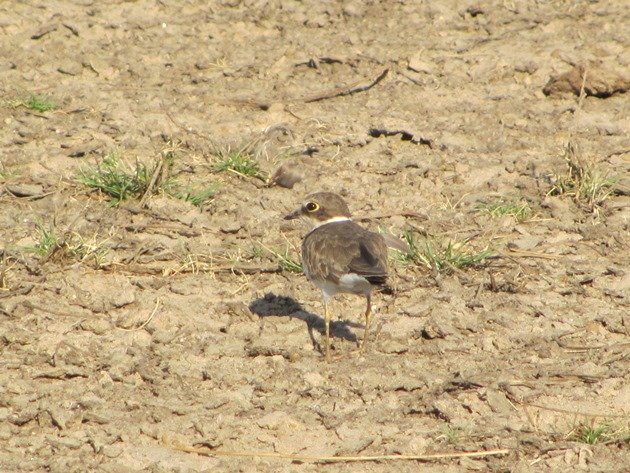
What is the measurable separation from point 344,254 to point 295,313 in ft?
2.47

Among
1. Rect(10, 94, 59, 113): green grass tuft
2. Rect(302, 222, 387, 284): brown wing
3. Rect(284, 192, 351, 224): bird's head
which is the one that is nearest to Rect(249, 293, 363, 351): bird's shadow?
Rect(302, 222, 387, 284): brown wing

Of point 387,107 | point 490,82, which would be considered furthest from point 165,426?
point 490,82

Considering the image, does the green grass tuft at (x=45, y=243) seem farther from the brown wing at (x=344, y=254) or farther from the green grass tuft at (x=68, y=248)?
the brown wing at (x=344, y=254)

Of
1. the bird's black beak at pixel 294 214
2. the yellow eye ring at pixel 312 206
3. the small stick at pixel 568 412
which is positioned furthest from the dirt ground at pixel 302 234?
the yellow eye ring at pixel 312 206

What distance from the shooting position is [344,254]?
752 centimetres

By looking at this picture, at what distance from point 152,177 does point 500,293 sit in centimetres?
293

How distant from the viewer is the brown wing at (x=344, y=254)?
7289mm

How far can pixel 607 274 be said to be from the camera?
825 cm

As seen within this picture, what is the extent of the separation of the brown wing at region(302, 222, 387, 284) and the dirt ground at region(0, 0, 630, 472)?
503 mm

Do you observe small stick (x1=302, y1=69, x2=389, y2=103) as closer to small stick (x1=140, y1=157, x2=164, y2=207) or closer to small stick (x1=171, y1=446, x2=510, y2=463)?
small stick (x1=140, y1=157, x2=164, y2=207)

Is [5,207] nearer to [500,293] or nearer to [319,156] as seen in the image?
[319,156]

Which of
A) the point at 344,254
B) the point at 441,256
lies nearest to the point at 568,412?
the point at 344,254

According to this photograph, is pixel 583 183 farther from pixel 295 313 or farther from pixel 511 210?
pixel 295 313

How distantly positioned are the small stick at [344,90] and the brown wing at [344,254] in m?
2.82
